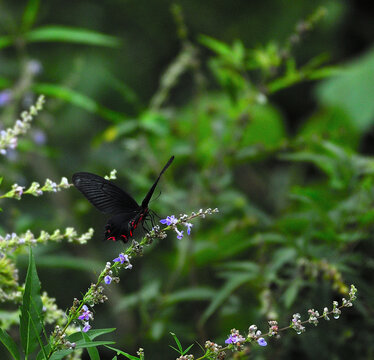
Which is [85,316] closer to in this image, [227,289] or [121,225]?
[121,225]

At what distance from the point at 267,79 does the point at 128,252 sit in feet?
5.91

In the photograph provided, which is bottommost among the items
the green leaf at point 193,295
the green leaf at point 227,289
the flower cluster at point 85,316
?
the flower cluster at point 85,316

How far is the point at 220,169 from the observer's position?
2.79 m

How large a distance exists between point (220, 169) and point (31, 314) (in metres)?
1.70

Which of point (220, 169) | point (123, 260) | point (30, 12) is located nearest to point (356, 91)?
point (220, 169)

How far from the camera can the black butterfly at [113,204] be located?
1.36 m

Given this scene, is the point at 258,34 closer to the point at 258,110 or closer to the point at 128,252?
the point at 258,110

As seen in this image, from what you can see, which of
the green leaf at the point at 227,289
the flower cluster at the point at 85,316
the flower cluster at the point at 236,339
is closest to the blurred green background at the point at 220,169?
the green leaf at the point at 227,289

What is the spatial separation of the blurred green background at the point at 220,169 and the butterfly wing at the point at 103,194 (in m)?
Answer: 0.62

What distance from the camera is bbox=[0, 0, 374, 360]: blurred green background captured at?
227 cm

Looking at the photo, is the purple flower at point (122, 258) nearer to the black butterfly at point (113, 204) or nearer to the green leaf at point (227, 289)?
the black butterfly at point (113, 204)

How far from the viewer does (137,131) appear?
2.85 m

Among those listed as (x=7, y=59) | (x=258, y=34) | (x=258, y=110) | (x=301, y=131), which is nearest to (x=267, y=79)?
(x=301, y=131)

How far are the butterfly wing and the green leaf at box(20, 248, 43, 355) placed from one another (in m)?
0.26
